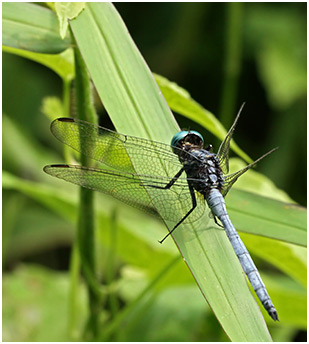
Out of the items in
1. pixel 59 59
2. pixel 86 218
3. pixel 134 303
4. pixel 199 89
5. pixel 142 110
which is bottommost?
pixel 134 303

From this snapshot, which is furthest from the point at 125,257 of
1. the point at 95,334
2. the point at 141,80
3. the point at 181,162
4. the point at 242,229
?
the point at 141,80

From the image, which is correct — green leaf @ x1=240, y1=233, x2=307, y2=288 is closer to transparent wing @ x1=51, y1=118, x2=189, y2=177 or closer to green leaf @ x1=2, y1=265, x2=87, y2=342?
transparent wing @ x1=51, y1=118, x2=189, y2=177

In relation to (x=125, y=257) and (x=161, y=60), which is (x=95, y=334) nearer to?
(x=125, y=257)

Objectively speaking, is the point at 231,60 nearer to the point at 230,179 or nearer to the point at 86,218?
the point at 230,179

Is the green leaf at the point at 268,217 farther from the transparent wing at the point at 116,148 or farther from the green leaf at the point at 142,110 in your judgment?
the transparent wing at the point at 116,148

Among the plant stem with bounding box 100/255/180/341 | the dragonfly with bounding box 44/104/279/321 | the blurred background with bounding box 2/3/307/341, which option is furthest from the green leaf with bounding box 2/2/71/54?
the blurred background with bounding box 2/3/307/341

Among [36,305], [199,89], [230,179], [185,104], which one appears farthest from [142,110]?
[199,89]
